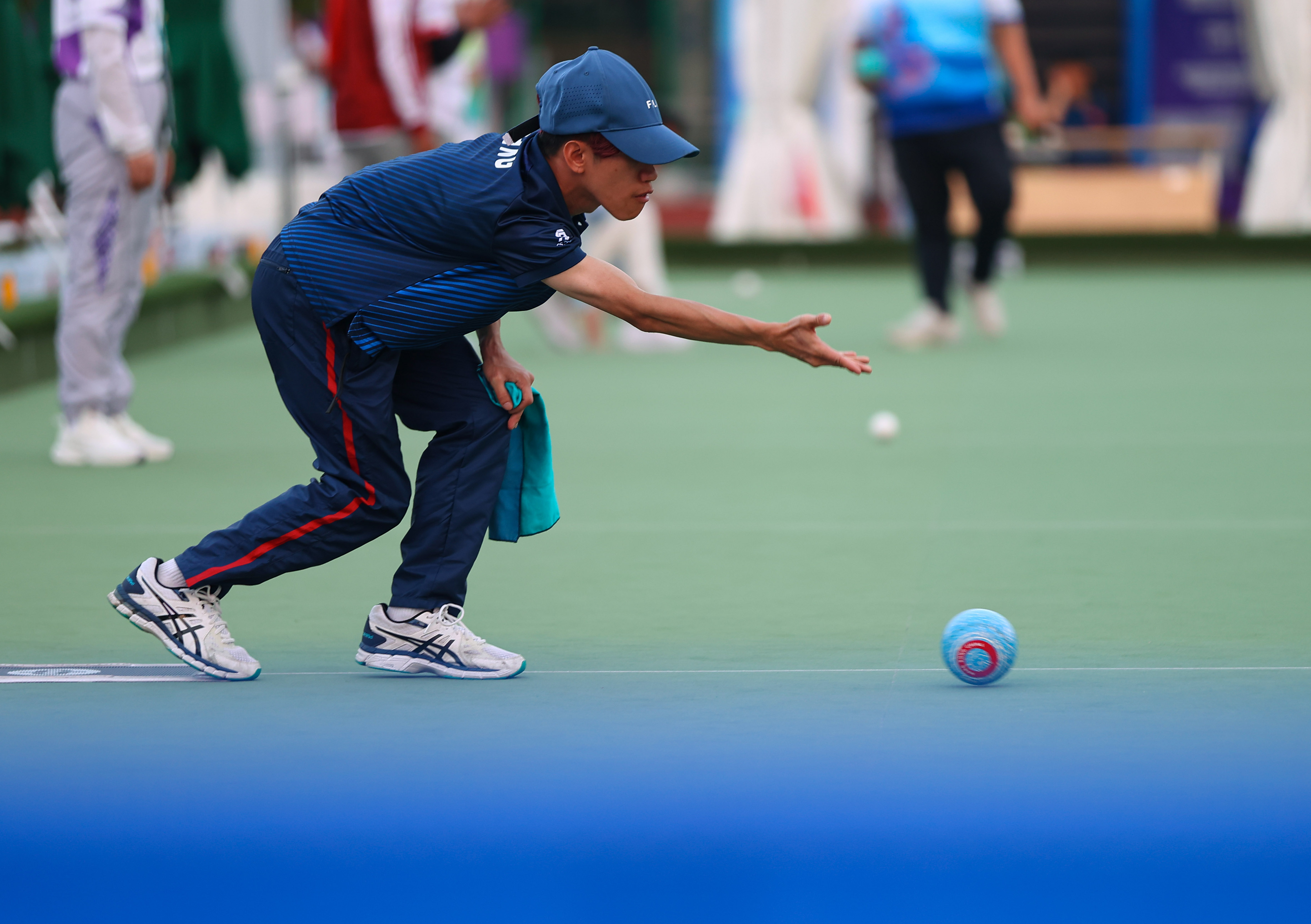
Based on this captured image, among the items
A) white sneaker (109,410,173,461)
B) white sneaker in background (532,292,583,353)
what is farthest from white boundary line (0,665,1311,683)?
white sneaker in background (532,292,583,353)

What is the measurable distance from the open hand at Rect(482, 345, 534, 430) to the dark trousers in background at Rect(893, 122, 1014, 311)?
622 cm

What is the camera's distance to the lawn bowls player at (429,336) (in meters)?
3.45

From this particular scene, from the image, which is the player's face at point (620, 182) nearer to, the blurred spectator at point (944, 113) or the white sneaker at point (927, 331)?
the blurred spectator at point (944, 113)

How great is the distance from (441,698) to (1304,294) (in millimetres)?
10527

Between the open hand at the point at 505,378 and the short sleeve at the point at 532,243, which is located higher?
the short sleeve at the point at 532,243

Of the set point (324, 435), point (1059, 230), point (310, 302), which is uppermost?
point (310, 302)

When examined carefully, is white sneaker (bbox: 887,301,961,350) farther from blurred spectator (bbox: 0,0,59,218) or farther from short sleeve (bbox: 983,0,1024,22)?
blurred spectator (bbox: 0,0,59,218)

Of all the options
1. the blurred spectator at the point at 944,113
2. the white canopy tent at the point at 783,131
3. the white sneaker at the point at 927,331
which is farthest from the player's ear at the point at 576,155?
the white canopy tent at the point at 783,131

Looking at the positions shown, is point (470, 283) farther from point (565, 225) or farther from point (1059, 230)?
point (1059, 230)

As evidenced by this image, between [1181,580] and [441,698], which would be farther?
[1181,580]

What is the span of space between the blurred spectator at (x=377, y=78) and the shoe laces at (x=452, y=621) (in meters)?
5.48

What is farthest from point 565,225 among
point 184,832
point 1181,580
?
point 1181,580

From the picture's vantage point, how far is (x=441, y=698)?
3670 millimetres

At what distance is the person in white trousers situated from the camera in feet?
20.3
